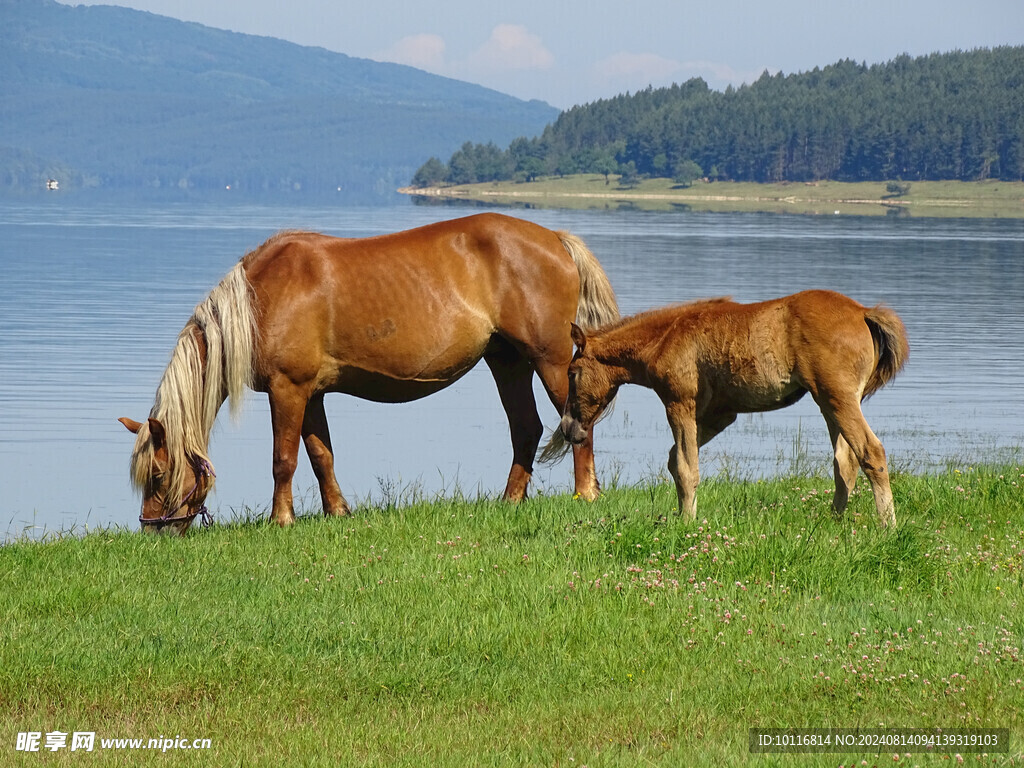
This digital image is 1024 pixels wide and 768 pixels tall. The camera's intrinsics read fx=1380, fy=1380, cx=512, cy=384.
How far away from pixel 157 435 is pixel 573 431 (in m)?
2.73

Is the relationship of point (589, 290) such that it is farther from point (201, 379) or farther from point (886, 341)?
point (201, 379)

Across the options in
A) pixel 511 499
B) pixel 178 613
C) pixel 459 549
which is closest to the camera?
pixel 178 613

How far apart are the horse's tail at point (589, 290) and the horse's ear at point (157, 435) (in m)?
3.41

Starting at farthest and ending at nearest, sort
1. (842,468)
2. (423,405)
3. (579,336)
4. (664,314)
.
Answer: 1. (423,405)
2. (579,336)
3. (664,314)
4. (842,468)

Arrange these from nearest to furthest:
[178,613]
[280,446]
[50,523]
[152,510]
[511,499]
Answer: [178,613], [152,510], [280,446], [511,499], [50,523]

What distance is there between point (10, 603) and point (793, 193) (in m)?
173

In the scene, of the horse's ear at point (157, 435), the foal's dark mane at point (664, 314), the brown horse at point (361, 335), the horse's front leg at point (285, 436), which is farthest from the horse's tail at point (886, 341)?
the horse's ear at point (157, 435)

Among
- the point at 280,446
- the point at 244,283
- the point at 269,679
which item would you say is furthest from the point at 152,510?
the point at 269,679

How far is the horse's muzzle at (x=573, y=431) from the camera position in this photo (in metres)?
9.12

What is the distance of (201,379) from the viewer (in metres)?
9.41

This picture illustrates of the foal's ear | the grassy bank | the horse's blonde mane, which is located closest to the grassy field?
the horse's blonde mane

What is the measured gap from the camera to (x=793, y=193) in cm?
17362

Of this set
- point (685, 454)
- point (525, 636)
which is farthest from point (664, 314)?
point (525, 636)

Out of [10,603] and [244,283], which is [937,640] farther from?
[244,283]
